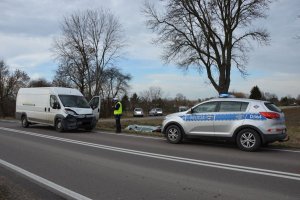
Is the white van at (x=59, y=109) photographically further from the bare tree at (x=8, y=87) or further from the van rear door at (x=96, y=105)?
the bare tree at (x=8, y=87)

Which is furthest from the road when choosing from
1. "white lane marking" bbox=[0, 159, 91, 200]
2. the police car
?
the police car

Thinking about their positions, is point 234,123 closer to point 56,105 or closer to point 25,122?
point 56,105

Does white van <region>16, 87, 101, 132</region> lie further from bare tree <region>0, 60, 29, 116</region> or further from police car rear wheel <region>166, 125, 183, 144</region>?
bare tree <region>0, 60, 29, 116</region>

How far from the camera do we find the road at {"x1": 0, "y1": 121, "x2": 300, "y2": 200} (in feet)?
20.8

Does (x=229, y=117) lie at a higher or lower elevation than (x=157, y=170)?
higher

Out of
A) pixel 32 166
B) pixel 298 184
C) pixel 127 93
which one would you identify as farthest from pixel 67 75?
pixel 298 184

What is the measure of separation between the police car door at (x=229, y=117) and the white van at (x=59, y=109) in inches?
329

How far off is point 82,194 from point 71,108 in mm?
12544

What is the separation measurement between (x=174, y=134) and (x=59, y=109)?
768cm

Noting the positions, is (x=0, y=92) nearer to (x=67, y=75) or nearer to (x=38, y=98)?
(x=67, y=75)

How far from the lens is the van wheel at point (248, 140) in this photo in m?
11.2

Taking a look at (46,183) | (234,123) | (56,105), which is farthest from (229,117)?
(56,105)

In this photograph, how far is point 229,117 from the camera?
38.9 ft

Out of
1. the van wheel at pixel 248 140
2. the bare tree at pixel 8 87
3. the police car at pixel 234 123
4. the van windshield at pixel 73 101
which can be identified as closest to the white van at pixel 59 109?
the van windshield at pixel 73 101
